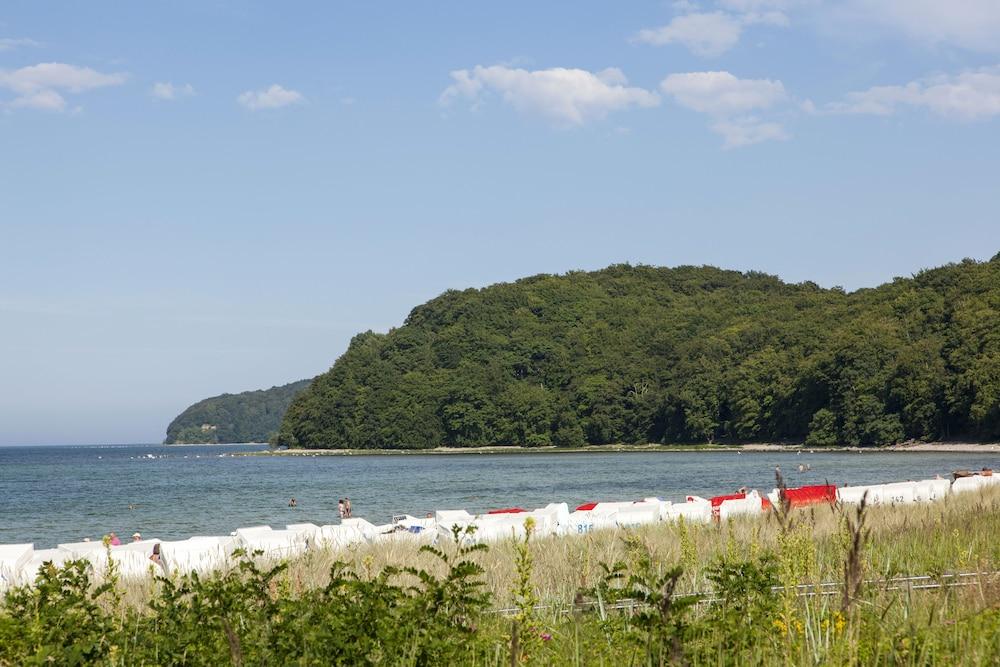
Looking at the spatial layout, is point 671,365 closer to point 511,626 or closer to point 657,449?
point 657,449

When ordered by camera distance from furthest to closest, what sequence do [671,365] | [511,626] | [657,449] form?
[671,365] → [657,449] → [511,626]

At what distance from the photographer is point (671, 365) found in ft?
382

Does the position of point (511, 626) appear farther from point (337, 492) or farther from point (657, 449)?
point (657, 449)

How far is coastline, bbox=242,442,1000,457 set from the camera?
75.8 metres

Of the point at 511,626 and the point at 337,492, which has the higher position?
the point at 511,626

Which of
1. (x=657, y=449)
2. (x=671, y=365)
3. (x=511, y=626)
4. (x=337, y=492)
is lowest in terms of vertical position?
(x=657, y=449)

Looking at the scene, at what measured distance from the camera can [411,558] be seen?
1048cm

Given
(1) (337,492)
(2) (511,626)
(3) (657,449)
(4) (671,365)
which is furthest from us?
(4) (671,365)

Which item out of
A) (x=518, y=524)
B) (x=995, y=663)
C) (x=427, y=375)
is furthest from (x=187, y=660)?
(x=427, y=375)

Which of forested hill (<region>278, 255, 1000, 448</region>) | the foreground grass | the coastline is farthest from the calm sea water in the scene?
the foreground grass

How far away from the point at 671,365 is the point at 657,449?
1696cm

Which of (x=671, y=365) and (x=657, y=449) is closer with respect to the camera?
(x=657, y=449)

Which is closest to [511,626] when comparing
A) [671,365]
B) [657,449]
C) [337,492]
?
[337,492]

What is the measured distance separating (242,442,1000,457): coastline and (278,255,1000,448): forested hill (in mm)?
1330
